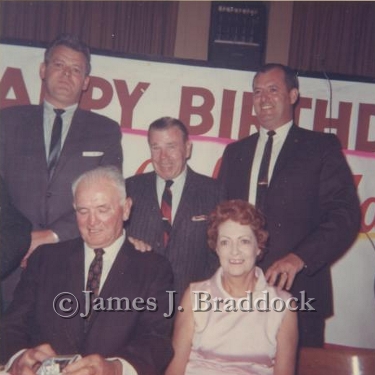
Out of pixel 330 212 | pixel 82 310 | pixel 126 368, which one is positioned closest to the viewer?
pixel 126 368

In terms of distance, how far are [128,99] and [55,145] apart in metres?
0.50

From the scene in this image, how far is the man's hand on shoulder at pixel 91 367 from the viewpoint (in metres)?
1.24

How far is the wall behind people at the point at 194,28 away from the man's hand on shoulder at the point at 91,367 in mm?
1874

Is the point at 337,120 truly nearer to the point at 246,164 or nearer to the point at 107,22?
the point at 246,164

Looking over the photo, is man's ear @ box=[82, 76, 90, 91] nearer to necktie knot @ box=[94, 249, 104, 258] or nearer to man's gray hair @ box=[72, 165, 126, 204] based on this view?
man's gray hair @ box=[72, 165, 126, 204]

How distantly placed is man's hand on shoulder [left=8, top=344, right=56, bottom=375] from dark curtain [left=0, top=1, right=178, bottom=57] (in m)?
1.85

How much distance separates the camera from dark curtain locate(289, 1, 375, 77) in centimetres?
282

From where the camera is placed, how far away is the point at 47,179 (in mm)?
2393

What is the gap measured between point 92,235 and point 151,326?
1.18 feet

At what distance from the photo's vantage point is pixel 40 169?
240 centimetres

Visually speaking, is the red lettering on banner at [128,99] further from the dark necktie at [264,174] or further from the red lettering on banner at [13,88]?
the dark necktie at [264,174]

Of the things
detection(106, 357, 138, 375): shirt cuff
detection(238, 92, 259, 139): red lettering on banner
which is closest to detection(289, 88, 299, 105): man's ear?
detection(238, 92, 259, 139): red lettering on banner

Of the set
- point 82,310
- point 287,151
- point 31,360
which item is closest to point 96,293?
point 82,310

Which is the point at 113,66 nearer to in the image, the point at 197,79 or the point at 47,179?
the point at 197,79
